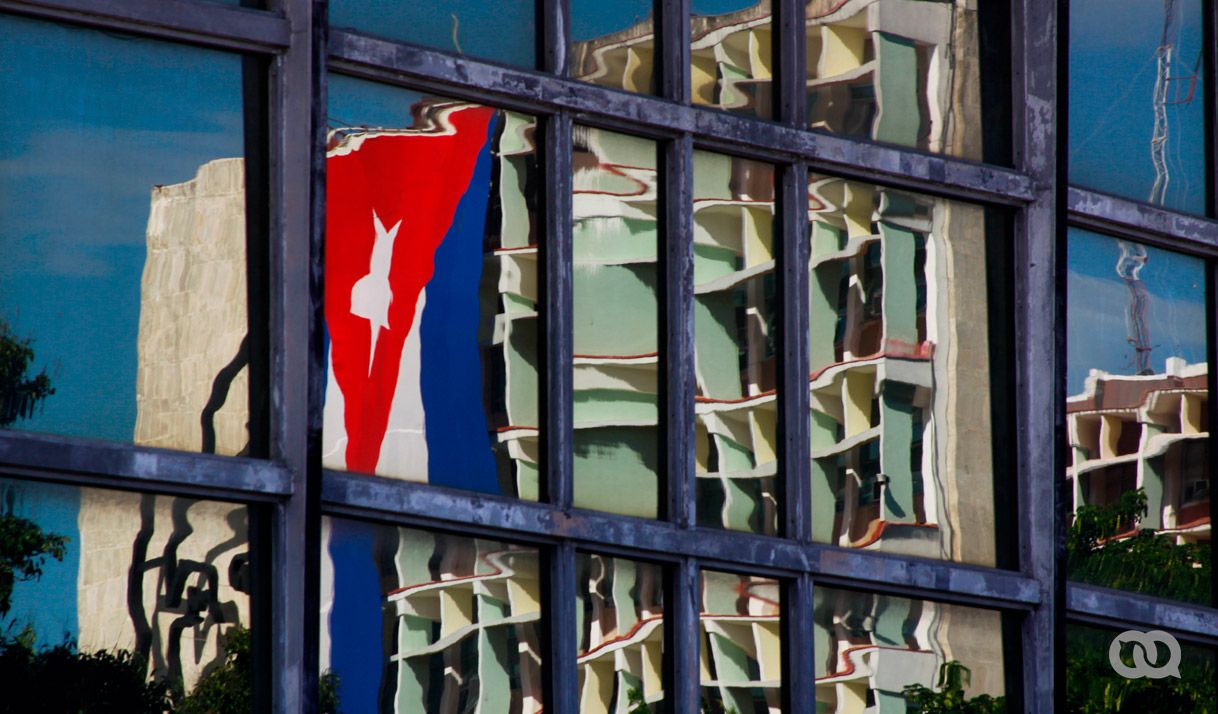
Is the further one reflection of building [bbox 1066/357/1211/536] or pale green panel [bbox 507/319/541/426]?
reflection of building [bbox 1066/357/1211/536]

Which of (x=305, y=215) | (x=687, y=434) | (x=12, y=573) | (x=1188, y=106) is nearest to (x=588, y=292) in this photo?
(x=687, y=434)

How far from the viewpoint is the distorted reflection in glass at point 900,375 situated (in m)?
5.77

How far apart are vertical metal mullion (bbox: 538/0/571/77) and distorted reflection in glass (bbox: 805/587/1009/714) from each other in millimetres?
1720

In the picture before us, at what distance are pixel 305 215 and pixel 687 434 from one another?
1293mm

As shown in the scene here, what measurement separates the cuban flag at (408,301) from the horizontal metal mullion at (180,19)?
13.4 inches

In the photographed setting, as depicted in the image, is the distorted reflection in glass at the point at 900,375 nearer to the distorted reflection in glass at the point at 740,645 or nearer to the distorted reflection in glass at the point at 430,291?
the distorted reflection in glass at the point at 740,645

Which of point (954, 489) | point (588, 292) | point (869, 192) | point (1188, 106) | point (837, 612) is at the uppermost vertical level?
point (1188, 106)

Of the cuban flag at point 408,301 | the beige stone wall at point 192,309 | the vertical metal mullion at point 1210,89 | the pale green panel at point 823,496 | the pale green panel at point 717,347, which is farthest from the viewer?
the vertical metal mullion at point 1210,89

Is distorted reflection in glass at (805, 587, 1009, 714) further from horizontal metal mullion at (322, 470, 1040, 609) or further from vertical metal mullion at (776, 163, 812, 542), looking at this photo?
vertical metal mullion at (776, 163, 812, 542)

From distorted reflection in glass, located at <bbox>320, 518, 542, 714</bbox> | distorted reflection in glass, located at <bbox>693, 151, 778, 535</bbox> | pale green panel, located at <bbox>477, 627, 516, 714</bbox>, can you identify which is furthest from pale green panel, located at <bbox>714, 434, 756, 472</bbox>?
pale green panel, located at <bbox>477, 627, 516, 714</bbox>

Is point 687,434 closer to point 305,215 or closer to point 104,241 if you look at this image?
point 305,215

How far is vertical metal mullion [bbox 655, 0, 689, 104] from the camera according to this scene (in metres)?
5.63

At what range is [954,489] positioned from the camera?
5930mm

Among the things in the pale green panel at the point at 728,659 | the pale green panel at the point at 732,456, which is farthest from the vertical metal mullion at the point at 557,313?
the pale green panel at the point at 728,659
